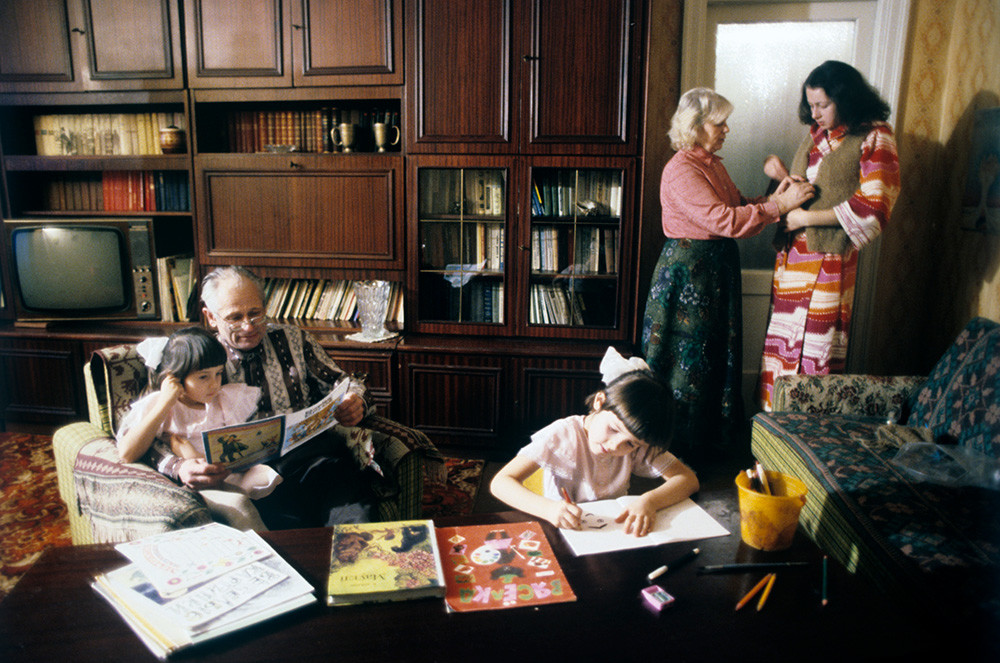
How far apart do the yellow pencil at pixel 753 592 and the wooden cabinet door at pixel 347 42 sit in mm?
2288

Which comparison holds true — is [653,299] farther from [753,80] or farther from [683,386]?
[753,80]

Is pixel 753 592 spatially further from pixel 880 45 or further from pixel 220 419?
pixel 880 45

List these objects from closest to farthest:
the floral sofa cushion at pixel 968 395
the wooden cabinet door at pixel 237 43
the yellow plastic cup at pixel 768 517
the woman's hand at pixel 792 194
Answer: the yellow plastic cup at pixel 768 517 → the floral sofa cushion at pixel 968 395 → the woman's hand at pixel 792 194 → the wooden cabinet door at pixel 237 43

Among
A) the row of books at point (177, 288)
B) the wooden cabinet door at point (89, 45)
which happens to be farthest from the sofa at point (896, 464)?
the wooden cabinet door at point (89, 45)

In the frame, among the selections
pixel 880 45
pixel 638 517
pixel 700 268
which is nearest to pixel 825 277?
pixel 700 268

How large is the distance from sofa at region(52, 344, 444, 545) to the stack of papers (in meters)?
0.19

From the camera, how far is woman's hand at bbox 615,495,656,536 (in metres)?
1.15

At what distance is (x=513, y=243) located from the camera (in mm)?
2666

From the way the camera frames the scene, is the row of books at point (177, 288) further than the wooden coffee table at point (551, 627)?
Yes

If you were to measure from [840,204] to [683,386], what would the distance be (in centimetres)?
87

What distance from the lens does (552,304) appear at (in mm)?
2740

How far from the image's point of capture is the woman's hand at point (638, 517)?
115cm

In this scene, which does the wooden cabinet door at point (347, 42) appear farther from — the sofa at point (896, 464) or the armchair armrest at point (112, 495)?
the sofa at point (896, 464)

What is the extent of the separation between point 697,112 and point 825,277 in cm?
77
